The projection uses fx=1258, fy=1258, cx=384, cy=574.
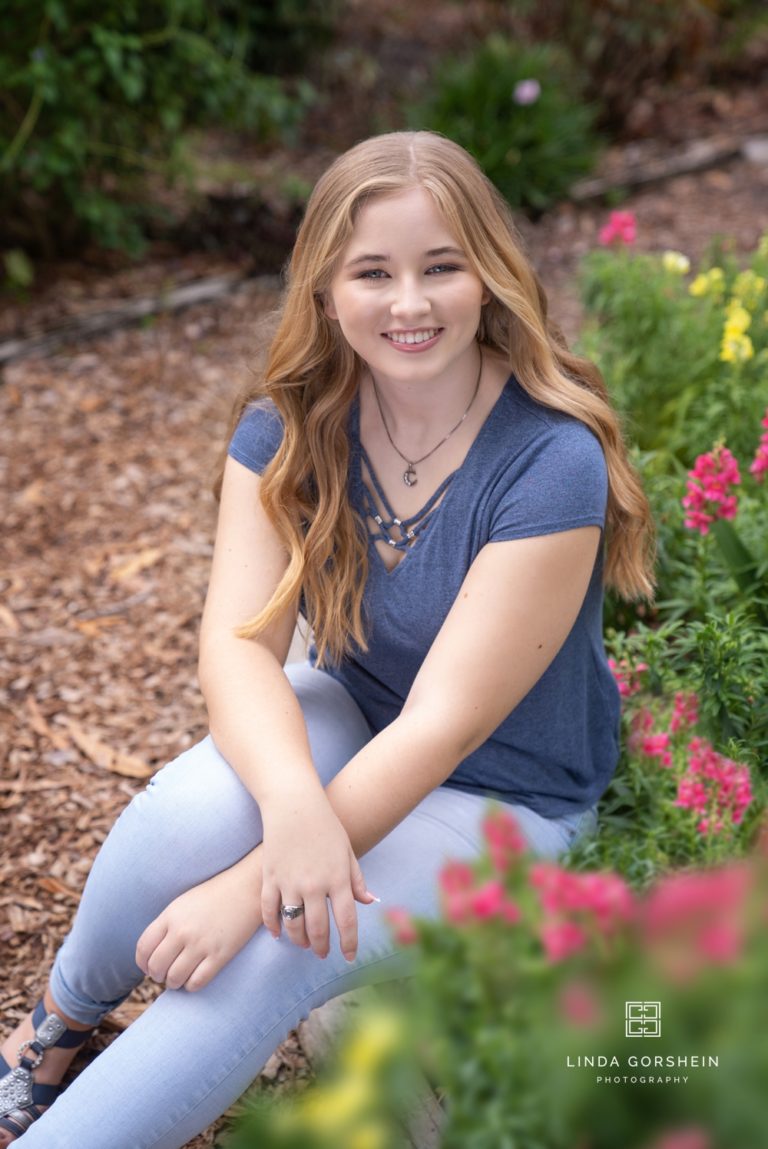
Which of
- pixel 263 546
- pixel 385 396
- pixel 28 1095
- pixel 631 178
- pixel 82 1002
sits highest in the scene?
pixel 631 178

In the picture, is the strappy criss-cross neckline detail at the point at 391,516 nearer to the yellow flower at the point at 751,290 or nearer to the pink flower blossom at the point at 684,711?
the pink flower blossom at the point at 684,711

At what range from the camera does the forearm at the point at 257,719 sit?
170cm

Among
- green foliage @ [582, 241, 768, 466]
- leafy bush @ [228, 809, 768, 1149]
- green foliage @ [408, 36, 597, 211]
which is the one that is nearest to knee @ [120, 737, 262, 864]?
leafy bush @ [228, 809, 768, 1149]

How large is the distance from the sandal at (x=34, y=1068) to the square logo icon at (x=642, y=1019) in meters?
1.55

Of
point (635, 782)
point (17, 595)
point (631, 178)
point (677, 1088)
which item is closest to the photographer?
point (677, 1088)

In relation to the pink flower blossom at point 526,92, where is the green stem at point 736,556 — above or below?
Result: below

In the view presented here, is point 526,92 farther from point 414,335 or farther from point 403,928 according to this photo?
point 403,928

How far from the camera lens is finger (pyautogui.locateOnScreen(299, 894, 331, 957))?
5.31 ft

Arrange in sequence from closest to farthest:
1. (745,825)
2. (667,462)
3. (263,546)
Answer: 1. (745,825)
2. (263,546)
3. (667,462)

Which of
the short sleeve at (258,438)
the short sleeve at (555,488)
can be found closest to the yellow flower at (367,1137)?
the short sleeve at (555,488)

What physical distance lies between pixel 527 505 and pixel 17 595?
196 centimetres

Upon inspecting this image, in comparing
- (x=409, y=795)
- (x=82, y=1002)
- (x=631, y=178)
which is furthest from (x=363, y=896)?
(x=631, y=178)

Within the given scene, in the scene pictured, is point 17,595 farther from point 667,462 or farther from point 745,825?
point 745,825

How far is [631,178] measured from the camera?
5738 mm
